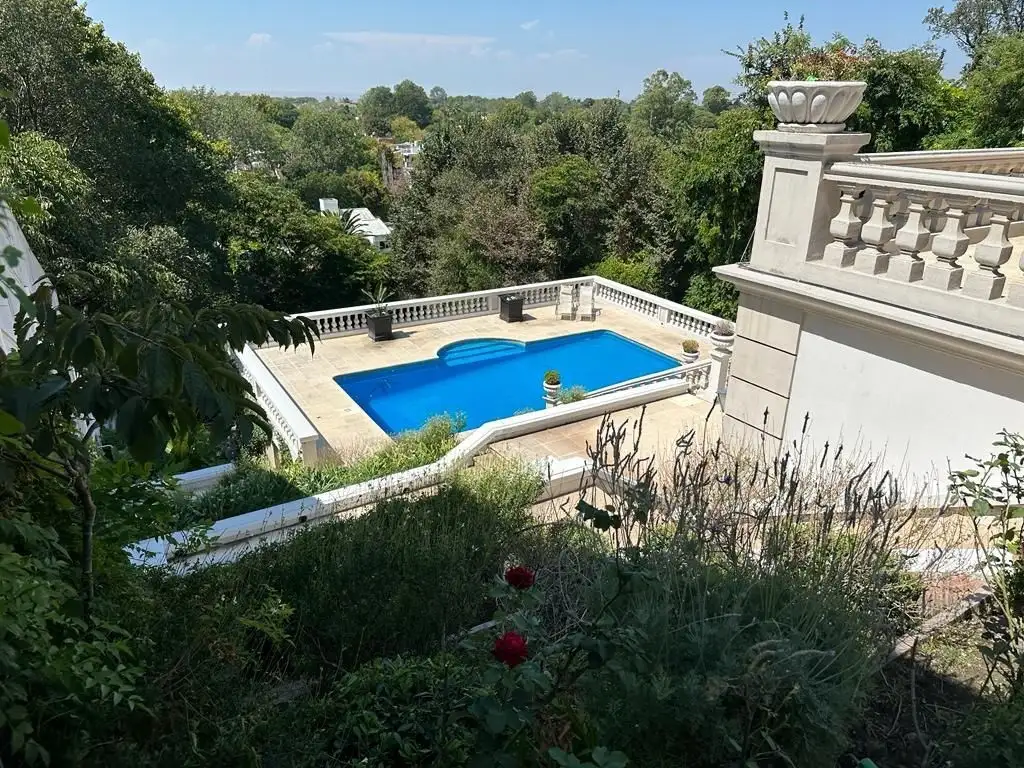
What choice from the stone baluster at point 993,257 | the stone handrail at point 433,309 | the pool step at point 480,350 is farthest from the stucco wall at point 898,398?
the stone handrail at point 433,309

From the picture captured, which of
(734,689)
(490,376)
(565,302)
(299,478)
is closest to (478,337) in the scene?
(490,376)

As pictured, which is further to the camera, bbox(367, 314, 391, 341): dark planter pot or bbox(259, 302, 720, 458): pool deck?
bbox(367, 314, 391, 341): dark planter pot

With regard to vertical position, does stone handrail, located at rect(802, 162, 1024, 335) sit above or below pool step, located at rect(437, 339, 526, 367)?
above

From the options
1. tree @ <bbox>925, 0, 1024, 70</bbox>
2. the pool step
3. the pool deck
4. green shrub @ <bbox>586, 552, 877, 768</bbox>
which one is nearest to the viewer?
green shrub @ <bbox>586, 552, 877, 768</bbox>

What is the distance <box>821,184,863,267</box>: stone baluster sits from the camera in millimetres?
4602

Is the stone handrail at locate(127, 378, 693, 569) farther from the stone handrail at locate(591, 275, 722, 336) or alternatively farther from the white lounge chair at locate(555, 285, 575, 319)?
the white lounge chair at locate(555, 285, 575, 319)

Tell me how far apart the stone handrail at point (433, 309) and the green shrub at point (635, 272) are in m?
2.02

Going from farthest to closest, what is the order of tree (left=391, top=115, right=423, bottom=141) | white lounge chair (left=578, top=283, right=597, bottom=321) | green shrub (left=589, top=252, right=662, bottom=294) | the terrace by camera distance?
tree (left=391, top=115, right=423, bottom=141) → green shrub (left=589, top=252, right=662, bottom=294) → white lounge chair (left=578, top=283, right=597, bottom=321) → the terrace

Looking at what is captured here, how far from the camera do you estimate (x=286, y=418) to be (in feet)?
32.0

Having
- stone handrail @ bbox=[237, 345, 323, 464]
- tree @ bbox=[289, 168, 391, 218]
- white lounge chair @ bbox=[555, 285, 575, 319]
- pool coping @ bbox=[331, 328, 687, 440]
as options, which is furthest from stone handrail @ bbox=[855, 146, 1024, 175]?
tree @ bbox=[289, 168, 391, 218]

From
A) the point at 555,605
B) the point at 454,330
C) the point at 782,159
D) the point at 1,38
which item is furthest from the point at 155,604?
the point at 1,38

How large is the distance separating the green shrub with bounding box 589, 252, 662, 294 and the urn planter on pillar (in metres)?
14.6

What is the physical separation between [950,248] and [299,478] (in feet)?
20.3

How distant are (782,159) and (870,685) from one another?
383 centimetres
